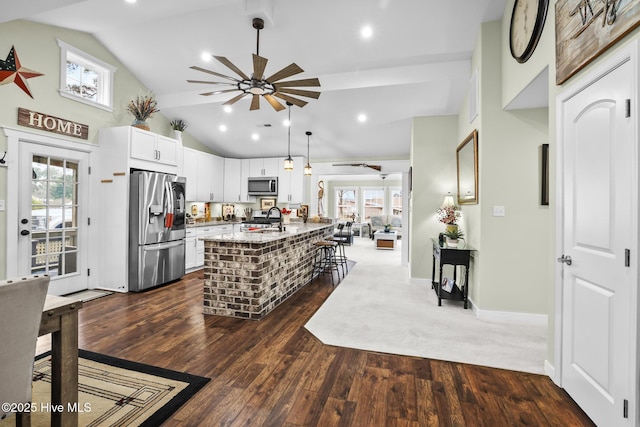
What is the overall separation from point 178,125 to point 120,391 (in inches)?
196

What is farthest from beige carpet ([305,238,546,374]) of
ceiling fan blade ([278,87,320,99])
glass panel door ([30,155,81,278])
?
glass panel door ([30,155,81,278])

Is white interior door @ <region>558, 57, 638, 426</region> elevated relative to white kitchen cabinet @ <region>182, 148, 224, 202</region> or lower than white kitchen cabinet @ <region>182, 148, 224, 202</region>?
lower

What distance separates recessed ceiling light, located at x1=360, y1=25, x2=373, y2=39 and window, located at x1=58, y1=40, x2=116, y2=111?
366cm

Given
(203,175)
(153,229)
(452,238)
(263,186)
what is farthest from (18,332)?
(263,186)

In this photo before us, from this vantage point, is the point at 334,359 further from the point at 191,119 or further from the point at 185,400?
the point at 191,119

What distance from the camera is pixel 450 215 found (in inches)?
168

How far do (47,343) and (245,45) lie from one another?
12.8 feet

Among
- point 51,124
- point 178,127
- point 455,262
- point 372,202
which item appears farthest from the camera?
point 372,202

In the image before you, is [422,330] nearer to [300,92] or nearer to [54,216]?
[300,92]

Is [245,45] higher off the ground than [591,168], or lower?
higher

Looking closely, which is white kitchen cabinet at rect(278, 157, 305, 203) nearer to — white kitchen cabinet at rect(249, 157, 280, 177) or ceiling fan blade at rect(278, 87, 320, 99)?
white kitchen cabinet at rect(249, 157, 280, 177)

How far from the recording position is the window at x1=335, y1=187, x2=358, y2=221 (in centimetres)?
1358

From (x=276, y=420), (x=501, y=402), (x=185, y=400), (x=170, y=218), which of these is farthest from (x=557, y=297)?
(x=170, y=218)

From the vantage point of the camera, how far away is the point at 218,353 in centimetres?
257
